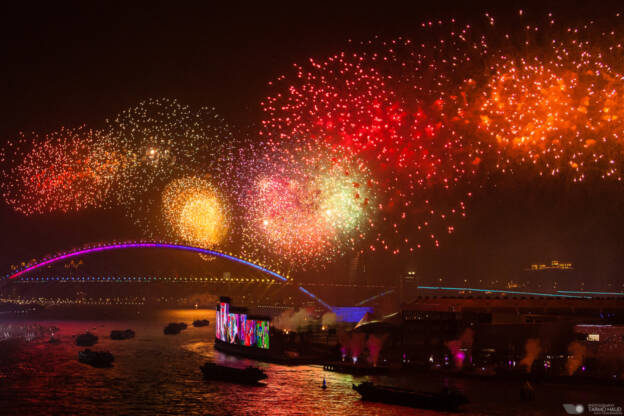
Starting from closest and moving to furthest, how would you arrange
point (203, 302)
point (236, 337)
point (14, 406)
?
1. point (14, 406)
2. point (236, 337)
3. point (203, 302)

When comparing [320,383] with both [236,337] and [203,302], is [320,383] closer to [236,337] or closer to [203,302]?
[236,337]

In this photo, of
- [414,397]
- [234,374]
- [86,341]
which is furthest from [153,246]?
[414,397]

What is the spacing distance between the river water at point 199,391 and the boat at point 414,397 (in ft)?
1.23

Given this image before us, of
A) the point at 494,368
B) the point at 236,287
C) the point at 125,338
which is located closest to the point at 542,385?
the point at 494,368

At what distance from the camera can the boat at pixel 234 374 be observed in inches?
1460

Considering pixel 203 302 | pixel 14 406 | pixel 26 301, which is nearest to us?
pixel 14 406

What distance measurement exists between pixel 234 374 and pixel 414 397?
39.6 ft

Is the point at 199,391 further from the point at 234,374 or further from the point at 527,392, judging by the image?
the point at 527,392

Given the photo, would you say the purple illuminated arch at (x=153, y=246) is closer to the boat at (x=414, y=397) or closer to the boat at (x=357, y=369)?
the boat at (x=357, y=369)

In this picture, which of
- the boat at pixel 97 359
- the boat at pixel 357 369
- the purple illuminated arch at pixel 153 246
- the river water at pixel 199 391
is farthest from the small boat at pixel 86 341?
the purple illuminated arch at pixel 153 246

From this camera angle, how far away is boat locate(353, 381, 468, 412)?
29.8m

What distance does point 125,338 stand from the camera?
2527 inches

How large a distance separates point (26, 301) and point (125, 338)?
203 feet

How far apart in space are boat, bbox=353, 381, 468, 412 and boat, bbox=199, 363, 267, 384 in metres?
6.79
